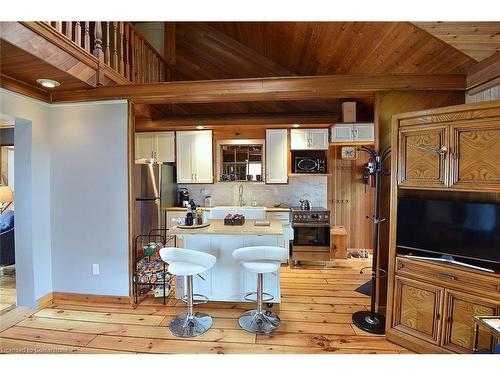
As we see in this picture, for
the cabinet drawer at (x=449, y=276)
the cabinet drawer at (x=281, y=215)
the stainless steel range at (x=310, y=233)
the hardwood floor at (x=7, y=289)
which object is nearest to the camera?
the cabinet drawer at (x=449, y=276)

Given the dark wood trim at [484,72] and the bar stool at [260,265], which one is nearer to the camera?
the dark wood trim at [484,72]

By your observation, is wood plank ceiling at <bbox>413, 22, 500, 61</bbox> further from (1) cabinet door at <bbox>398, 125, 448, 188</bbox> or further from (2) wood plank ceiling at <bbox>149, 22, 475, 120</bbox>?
(1) cabinet door at <bbox>398, 125, 448, 188</bbox>

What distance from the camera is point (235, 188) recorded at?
499 centimetres

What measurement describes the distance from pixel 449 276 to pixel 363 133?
268cm

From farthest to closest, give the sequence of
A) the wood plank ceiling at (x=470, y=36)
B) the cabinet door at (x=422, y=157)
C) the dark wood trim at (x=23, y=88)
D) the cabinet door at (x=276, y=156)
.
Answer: the cabinet door at (x=276, y=156) < the dark wood trim at (x=23, y=88) < the wood plank ceiling at (x=470, y=36) < the cabinet door at (x=422, y=157)

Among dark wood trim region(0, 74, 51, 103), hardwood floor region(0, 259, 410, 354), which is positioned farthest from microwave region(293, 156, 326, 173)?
dark wood trim region(0, 74, 51, 103)

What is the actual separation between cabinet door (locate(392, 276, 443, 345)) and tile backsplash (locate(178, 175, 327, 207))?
2.71m

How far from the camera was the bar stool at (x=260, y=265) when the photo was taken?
2289 mm

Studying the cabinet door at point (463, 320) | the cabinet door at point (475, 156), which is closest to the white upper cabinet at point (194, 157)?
the cabinet door at point (475, 156)

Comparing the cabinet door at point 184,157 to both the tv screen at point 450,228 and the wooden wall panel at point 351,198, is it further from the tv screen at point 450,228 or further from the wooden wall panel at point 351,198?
the tv screen at point 450,228

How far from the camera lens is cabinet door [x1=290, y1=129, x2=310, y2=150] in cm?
447

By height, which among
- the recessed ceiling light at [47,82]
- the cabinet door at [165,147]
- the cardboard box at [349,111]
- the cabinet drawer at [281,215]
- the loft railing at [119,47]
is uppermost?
the loft railing at [119,47]

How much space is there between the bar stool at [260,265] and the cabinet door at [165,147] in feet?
9.74
